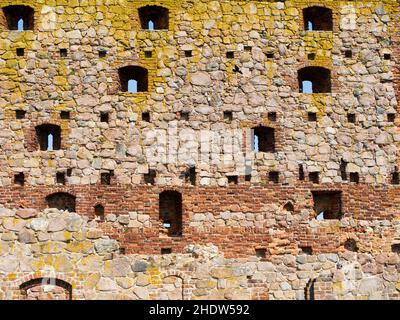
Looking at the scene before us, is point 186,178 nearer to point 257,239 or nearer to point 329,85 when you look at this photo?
point 257,239

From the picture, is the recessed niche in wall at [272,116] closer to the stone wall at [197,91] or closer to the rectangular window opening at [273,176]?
the stone wall at [197,91]

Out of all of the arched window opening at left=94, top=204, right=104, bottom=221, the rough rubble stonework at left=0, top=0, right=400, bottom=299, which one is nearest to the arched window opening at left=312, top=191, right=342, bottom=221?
the rough rubble stonework at left=0, top=0, right=400, bottom=299

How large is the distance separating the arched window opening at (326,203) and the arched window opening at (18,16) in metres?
7.40

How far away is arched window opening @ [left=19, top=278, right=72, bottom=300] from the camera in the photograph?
15562mm

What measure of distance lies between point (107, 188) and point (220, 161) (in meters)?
2.45

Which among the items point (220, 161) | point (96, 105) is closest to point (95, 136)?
point (96, 105)

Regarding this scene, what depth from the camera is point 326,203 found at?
16.6 metres

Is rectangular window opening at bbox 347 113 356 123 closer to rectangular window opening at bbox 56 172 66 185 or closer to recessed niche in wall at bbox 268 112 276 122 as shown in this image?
recessed niche in wall at bbox 268 112 276 122

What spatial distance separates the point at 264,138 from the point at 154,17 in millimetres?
3818

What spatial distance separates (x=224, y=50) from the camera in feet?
56.0

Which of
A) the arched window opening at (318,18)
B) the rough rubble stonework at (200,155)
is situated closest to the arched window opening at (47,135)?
the rough rubble stonework at (200,155)

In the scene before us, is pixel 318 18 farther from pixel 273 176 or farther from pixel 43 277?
pixel 43 277

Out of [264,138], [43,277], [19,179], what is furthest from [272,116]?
[43,277]

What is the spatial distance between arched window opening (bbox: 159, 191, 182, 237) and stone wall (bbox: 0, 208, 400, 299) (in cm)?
63
